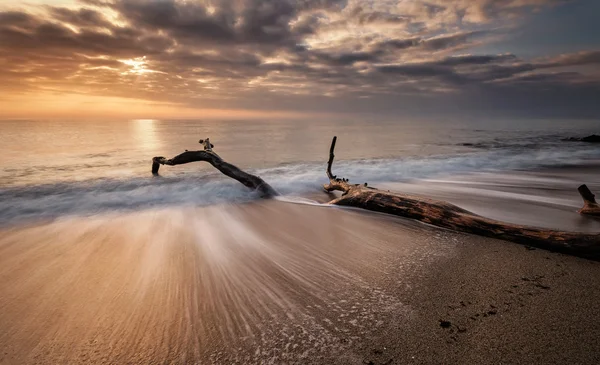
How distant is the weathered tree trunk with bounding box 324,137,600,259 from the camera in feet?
12.0

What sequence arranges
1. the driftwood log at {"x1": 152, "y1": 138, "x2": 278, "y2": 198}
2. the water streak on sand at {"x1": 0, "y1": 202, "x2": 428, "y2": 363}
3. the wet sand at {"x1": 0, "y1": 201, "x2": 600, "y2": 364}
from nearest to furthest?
the wet sand at {"x1": 0, "y1": 201, "x2": 600, "y2": 364}, the water streak on sand at {"x1": 0, "y1": 202, "x2": 428, "y2": 363}, the driftwood log at {"x1": 152, "y1": 138, "x2": 278, "y2": 198}

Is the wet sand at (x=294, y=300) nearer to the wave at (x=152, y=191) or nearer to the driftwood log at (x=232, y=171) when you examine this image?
the wave at (x=152, y=191)

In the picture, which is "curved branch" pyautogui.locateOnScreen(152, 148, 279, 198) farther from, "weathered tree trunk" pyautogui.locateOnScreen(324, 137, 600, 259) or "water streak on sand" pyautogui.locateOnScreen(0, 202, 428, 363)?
"water streak on sand" pyautogui.locateOnScreen(0, 202, 428, 363)

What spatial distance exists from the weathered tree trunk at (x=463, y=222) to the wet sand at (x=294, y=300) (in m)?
0.22

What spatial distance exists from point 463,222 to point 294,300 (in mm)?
3407

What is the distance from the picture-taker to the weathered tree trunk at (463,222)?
145 inches

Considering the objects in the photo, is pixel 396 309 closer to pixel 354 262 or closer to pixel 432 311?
pixel 432 311

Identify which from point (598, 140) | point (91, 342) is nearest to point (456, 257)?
point (91, 342)

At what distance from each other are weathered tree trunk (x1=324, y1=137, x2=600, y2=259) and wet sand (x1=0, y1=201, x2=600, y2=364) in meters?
0.22

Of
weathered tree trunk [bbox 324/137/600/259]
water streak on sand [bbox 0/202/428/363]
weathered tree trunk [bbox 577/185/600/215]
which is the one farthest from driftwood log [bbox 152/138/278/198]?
weathered tree trunk [bbox 577/185/600/215]

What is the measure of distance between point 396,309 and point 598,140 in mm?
36884

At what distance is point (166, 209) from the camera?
22.2ft

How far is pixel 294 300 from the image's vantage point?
279 cm

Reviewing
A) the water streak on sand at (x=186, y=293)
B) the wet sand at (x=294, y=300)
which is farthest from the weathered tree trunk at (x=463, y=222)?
the water streak on sand at (x=186, y=293)
